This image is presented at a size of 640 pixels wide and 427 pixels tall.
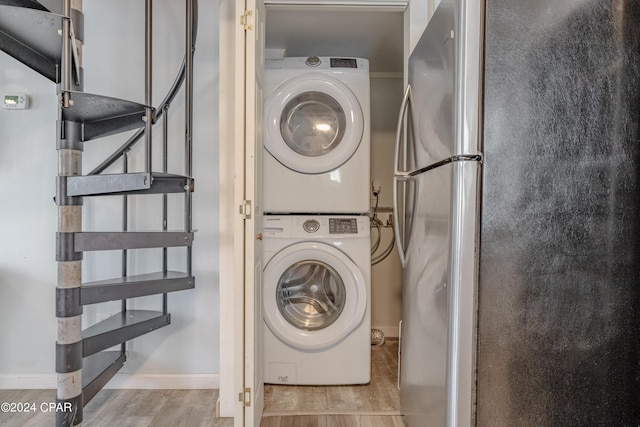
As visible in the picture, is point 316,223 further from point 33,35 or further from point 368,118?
point 33,35

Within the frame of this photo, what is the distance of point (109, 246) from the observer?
1460 mm

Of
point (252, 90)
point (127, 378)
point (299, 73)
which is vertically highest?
point (299, 73)

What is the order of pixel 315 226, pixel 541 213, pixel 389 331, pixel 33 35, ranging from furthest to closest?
pixel 389 331 → pixel 315 226 → pixel 33 35 → pixel 541 213

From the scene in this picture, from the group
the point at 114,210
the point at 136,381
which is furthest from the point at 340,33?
the point at 136,381

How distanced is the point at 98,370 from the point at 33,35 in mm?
1420

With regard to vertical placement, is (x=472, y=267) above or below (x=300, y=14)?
below

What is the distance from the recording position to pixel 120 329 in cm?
166

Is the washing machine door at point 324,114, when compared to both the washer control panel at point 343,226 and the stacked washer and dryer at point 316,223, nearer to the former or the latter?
the stacked washer and dryer at point 316,223

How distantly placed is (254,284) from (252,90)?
0.81 m

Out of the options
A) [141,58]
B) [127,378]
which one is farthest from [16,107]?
[127,378]

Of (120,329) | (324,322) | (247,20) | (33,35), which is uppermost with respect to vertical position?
(247,20)

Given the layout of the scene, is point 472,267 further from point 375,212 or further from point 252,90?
point 375,212

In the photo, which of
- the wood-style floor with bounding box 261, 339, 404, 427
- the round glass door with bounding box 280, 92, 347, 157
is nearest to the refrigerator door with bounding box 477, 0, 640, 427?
the wood-style floor with bounding box 261, 339, 404, 427

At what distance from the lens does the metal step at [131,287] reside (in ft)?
4.87
